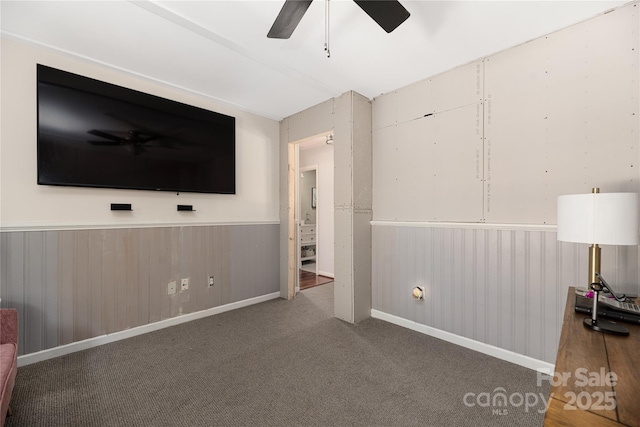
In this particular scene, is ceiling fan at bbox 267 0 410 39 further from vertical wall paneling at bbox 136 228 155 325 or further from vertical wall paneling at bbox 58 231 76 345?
vertical wall paneling at bbox 58 231 76 345

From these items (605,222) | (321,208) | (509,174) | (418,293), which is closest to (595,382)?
(605,222)

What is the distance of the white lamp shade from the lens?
4.11 ft

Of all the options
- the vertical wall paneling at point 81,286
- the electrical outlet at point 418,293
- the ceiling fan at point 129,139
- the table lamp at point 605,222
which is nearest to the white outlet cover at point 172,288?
the vertical wall paneling at point 81,286

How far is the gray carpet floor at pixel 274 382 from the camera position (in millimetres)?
1612

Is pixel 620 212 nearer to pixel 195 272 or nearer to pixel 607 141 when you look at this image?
pixel 607 141

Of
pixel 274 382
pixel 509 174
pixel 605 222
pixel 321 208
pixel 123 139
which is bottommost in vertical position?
pixel 274 382

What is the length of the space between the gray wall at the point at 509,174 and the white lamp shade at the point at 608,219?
0.77 metres

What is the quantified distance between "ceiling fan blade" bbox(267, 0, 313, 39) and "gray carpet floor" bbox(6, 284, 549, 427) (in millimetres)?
2345

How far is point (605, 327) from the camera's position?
1156mm

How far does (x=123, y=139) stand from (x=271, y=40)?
164 centimetres

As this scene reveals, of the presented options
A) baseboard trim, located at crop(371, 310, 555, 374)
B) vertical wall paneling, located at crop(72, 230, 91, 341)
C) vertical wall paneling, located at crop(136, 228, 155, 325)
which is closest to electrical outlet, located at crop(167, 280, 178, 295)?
vertical wall paneling, located at crop(136, 228, 155, 325)

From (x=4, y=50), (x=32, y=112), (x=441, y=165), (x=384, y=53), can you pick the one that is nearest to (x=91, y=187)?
(x=32, y=112)

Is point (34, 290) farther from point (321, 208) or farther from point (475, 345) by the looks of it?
point (321, 208)

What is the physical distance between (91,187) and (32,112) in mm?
681
